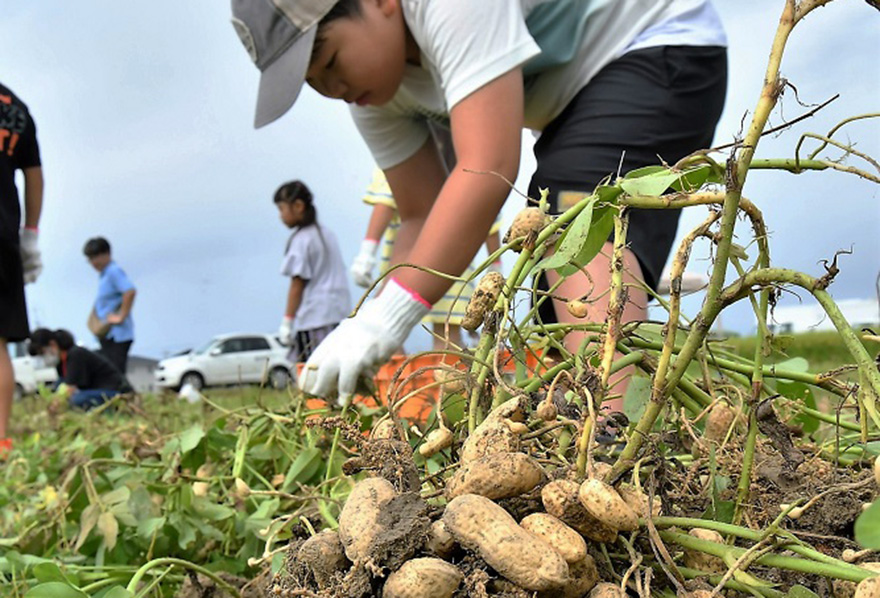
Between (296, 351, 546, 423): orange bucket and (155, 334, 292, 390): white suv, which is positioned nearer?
(296, 351, 546, 423): orange bucket

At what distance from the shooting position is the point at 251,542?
1.07m

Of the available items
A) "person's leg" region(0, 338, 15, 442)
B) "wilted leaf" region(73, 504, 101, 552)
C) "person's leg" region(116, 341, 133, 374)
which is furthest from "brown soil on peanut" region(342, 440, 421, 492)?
"person's leg" region(116, 341, 133, 374)

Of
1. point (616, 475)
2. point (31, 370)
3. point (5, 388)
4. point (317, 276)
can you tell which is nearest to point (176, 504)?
point (616, 475)

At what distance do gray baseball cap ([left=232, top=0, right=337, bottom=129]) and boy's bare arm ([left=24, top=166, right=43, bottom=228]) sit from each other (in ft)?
6.91

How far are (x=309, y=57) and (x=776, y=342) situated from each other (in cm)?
120

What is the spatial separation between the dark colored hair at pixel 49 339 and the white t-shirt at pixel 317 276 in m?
3.85

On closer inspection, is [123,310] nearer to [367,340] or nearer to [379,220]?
[379,220]

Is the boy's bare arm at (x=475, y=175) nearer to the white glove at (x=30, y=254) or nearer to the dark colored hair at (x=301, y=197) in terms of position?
the white glove at (x=30, y=254)

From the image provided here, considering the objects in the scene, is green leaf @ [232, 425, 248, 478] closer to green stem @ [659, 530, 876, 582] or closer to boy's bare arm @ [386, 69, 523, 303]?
boy's bare arm @ [386, 69, 523, 303]

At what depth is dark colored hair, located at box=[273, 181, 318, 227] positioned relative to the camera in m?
4.64

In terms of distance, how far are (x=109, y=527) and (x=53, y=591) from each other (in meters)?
0.39

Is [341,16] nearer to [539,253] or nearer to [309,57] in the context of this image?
[309,57]

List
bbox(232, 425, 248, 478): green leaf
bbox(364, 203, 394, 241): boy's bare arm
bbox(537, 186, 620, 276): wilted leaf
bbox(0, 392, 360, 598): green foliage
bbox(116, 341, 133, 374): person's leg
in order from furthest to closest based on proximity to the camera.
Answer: bbox(116, 341, 133, 374): person's leg
bbox(364, 203, 394, 241): boy's bare arm
bbox(232, 425, 248, 478): green leaf
bbox(0, 392, 360, 598): green foliage
bbox(537, 186, 620, 276): wilted leaf

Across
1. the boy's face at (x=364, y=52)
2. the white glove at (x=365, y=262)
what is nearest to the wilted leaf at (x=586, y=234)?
the boy's face at (x=364, y=52)
